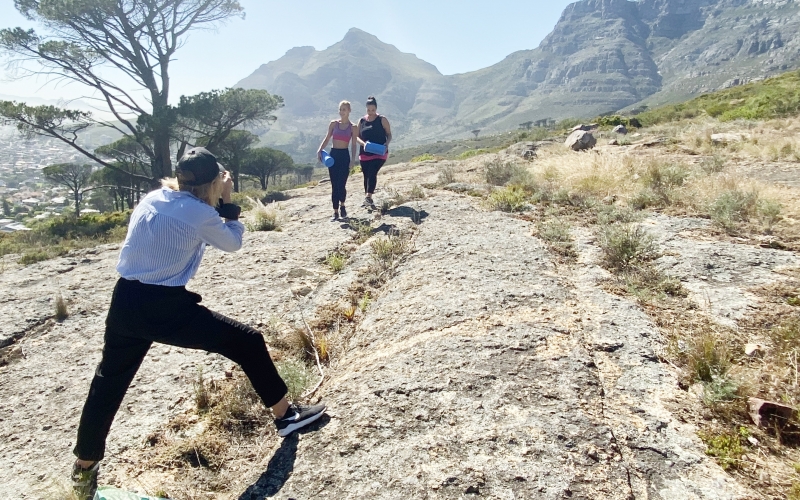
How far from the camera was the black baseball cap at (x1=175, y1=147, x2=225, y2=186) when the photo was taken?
7.73 feet

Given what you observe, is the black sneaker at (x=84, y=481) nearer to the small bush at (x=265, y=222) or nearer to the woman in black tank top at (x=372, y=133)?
the small bush at (x=265, y=222)

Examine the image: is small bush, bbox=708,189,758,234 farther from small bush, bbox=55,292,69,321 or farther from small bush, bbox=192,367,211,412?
small bush, bbox=55,292,69,321

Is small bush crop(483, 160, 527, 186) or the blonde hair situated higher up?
the blonde hair

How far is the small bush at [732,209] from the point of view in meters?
4.68

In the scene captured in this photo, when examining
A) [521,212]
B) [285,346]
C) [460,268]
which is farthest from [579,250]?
[285,346]

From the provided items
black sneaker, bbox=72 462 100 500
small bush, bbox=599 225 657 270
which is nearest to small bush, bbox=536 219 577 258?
small bush, bbox=599 225 657 270

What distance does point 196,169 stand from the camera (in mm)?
2367

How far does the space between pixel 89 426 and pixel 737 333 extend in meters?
3.83

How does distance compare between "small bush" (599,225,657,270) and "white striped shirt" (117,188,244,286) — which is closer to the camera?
"white striped shirt" (117,188,244,286)

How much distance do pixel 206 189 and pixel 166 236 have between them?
34cm

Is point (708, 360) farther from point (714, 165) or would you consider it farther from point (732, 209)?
point (714, 165)

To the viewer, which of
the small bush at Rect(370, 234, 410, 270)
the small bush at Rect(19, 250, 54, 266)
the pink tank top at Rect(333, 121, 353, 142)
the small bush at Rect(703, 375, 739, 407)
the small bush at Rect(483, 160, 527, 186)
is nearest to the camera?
the small bush at Rect(703, 375, 739, 407)

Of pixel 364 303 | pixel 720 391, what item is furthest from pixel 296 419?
pixel 720 391

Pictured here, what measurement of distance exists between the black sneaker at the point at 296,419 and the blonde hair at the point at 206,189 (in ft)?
4.16
